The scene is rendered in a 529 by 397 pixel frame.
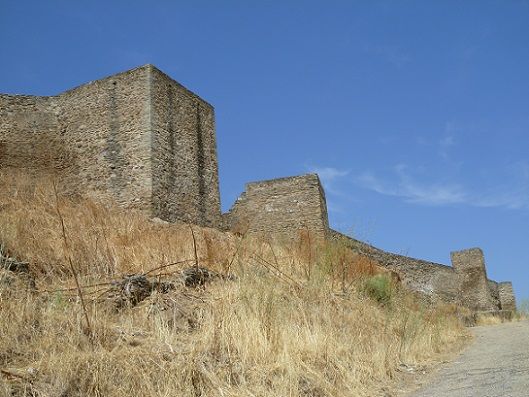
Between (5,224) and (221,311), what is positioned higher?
(5,224)

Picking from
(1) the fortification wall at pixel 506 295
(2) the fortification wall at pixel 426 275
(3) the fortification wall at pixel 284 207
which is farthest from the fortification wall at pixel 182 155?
(1) the fortification wall at pixel 506 295

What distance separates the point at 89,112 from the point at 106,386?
12640mm

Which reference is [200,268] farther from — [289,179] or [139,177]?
[289,179]

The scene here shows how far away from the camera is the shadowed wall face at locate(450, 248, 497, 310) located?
2716 cm

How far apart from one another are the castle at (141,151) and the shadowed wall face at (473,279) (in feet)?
47.6

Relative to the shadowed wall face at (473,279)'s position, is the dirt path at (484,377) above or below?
below

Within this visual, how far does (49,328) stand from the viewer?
3.44 metres

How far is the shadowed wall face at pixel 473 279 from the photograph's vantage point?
2716 cm

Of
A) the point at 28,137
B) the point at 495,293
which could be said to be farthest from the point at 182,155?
the point at 495,293

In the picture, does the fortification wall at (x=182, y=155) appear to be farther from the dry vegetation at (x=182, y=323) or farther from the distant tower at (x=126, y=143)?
the dry vegetation at (x=182, y=323)

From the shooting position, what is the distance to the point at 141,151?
536 inches

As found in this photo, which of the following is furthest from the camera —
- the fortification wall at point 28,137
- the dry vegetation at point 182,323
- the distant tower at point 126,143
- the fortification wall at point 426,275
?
the fortification wall at point 426,275

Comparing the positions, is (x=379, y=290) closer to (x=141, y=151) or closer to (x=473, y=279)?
(x=141, y=151)

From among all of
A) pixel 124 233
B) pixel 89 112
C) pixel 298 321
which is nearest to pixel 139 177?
pixel 89 112
